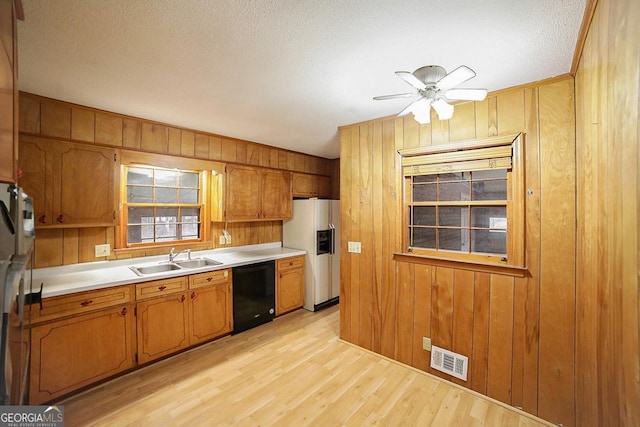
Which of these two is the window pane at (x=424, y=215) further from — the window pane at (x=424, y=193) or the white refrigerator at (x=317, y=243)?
the white refrigerator at (x=317, y=243)

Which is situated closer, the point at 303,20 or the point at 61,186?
the point at 303,20

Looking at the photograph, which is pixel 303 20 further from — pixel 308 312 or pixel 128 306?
pixel 308 312

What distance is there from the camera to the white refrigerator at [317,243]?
3979 millimetres

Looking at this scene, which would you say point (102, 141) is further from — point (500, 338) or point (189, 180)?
point (500, 338)

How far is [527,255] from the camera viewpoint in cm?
197

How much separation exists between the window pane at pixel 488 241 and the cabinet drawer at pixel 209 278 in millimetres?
2560

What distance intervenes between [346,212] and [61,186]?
2.59 m

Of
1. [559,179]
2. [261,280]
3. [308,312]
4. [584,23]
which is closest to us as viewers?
[584,23]

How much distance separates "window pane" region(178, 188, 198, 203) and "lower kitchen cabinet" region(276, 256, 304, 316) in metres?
1.36

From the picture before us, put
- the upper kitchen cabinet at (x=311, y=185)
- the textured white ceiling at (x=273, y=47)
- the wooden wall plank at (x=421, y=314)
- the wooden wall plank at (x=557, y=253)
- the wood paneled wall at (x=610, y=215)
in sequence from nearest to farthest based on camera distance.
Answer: the wood paneled wall at (x=610, y=215) < the textured white ceiling at (x=273, y=47) < the wooden wall plank at (x=557, y=253) < the wooden wall plank at (x=421, y=314) < the upper kitchen cabinet at (x=311, y=185)

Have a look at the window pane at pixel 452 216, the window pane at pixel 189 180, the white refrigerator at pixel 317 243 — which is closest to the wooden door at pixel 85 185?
the window pane at pixel 189 180

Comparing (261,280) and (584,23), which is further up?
(584,23)

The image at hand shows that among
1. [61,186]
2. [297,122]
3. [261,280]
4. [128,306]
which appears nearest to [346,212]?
[297,122]

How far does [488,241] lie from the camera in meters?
2.32
